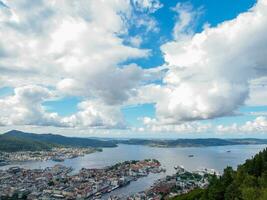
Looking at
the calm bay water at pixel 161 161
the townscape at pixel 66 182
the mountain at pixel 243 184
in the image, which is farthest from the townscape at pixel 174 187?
the mountain at pixel 243 184

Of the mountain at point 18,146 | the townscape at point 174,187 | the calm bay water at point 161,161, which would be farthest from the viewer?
the mountain at point 18,146

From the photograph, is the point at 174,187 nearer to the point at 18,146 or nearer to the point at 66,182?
the point at 66,182

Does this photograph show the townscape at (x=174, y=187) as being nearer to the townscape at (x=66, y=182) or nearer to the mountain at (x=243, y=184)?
the townscape at (x=66, y=182)

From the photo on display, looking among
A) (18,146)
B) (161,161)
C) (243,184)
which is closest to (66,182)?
(243,184)

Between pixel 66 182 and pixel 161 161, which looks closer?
pixel 66 182

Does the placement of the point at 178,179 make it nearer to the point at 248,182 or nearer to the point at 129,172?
the point at 129,172

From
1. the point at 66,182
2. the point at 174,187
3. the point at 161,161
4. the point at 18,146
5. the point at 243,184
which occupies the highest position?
the point at 18,146

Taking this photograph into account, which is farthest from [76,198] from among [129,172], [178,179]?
[129,172]

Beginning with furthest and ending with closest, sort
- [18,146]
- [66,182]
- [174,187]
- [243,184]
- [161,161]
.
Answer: [18,146], [161,161], [66,182], [174,187], [243,184]
